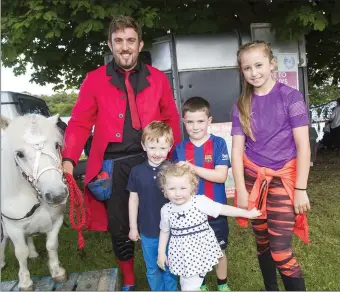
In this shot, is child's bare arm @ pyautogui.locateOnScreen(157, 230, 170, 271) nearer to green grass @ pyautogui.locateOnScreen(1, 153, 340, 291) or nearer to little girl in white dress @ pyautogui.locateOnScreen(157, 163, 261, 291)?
little girl in white dress @ pyautogui.locateOnScreen(157, 163, 261, 291)

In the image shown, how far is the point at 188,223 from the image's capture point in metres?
2.41

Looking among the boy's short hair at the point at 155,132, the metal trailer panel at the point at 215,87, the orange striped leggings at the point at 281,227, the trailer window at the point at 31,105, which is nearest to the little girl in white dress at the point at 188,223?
the orange striped leggings at the point at 281,227

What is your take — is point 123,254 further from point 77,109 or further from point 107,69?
point 107,69

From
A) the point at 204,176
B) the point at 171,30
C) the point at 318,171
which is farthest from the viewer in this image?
the point at 318,171

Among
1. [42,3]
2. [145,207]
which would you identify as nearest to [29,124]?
[145,207]

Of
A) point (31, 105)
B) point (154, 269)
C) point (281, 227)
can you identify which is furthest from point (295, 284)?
point (31, 105)

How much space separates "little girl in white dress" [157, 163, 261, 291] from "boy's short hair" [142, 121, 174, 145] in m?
0.20

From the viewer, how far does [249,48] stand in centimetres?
240

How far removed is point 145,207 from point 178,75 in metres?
3.97

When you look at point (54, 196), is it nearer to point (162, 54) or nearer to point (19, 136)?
point (19, 136)

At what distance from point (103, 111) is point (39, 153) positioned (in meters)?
0.51

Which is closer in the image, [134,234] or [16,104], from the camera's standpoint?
[134,234]

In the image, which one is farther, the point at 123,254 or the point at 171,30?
the point at 171,30

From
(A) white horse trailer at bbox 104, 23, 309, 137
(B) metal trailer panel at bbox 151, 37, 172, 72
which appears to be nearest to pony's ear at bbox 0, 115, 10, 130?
(A) white horse trailer at bbox 104, 23, 309, 137
